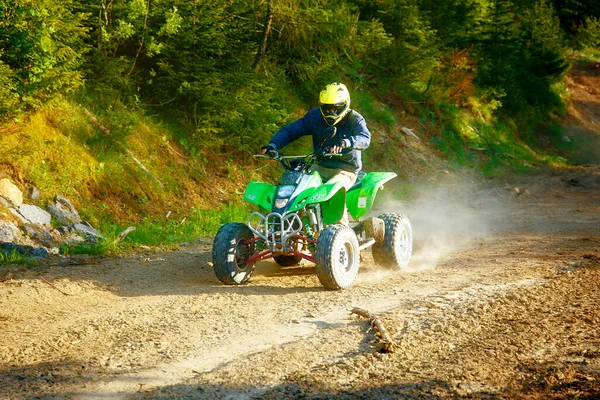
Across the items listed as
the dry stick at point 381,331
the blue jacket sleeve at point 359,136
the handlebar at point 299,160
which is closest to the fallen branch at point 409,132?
the blue jacket sleeve at point 359,136

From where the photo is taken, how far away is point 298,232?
8.20 m

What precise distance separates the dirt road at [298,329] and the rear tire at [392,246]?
201 millimetres

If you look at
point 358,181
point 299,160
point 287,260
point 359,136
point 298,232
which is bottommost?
point 287,260

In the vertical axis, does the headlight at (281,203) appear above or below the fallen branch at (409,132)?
below

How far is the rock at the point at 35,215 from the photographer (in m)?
10.3

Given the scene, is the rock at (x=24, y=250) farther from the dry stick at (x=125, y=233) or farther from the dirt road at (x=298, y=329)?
the dry stick at (x=125, y=233)

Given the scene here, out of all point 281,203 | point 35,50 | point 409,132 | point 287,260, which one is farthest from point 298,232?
point 409,132

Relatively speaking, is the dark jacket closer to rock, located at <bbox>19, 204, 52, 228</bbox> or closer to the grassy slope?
the grassy slope

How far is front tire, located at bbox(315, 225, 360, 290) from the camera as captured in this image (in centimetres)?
783

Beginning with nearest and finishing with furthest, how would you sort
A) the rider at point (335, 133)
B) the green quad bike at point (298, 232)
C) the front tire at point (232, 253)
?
the green quad bike at point (298, 232) < the front tire at point (232, 253) < the rider at point (335, 133)

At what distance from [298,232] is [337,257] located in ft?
1.83

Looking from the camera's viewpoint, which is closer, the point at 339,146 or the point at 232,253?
the point at 232,253

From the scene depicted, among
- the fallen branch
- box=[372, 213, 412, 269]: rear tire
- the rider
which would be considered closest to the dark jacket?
the rider

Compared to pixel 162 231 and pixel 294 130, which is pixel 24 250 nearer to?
pixel 162 231
